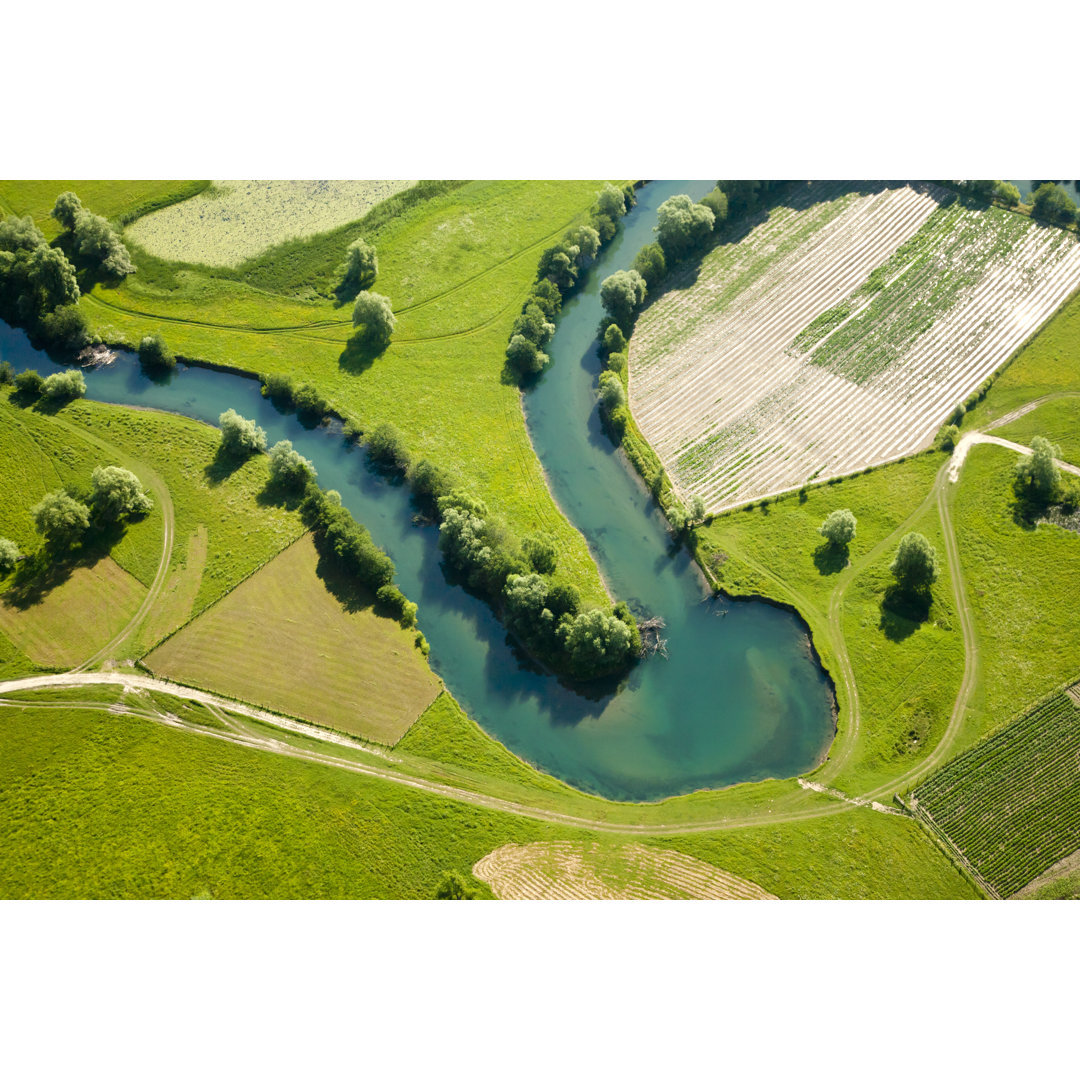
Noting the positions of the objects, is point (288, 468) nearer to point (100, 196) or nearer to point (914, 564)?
point (100, 196)

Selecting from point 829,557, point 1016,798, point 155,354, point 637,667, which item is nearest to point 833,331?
point 829,557

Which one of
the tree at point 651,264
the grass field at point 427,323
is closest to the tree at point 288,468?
the grass field at point 427,323

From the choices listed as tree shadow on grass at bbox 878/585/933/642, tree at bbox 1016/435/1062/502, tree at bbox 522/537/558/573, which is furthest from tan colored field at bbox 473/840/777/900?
tree at bbox 1016/435/1062/502

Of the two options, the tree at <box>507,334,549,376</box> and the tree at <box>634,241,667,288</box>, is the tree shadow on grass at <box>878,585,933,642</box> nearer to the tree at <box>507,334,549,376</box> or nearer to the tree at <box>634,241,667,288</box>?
the tree at <box>507,334,549,376</box>

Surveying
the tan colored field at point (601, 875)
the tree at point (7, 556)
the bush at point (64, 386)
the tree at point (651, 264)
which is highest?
the tree at point (651, 264)

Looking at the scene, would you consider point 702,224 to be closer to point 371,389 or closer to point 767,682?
point 371,389

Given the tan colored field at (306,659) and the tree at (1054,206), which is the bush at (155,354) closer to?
the tan colored field at (306,659)
